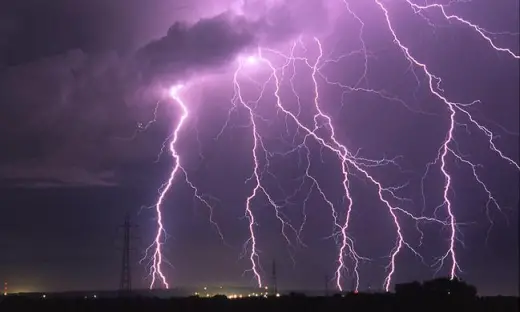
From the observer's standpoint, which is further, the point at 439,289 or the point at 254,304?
the point at 254,304

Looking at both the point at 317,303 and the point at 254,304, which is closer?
the point at 317,303

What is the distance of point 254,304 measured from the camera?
29.4 meters

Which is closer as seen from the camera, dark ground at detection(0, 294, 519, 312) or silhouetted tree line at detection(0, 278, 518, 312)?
silhouetted tree line at detection(0, 278, 518, 312)

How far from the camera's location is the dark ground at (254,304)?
26453 mm

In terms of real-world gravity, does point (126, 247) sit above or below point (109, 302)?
above

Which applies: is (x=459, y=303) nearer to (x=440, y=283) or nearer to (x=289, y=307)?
(x=440, y=283)

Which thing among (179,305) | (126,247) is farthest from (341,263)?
(126,247)

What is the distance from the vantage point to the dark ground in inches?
1041

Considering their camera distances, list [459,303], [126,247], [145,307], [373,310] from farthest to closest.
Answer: [126,247] → [145,307] → [373,310] → [459,303]

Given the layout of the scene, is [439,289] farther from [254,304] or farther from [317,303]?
[254,304]

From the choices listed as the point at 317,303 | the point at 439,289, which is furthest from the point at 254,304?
the point at 439,289

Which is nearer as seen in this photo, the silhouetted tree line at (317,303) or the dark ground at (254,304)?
the silhouetted tree line at (317,303)

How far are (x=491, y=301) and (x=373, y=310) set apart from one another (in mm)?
4154

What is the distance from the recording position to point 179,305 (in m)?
29.2
